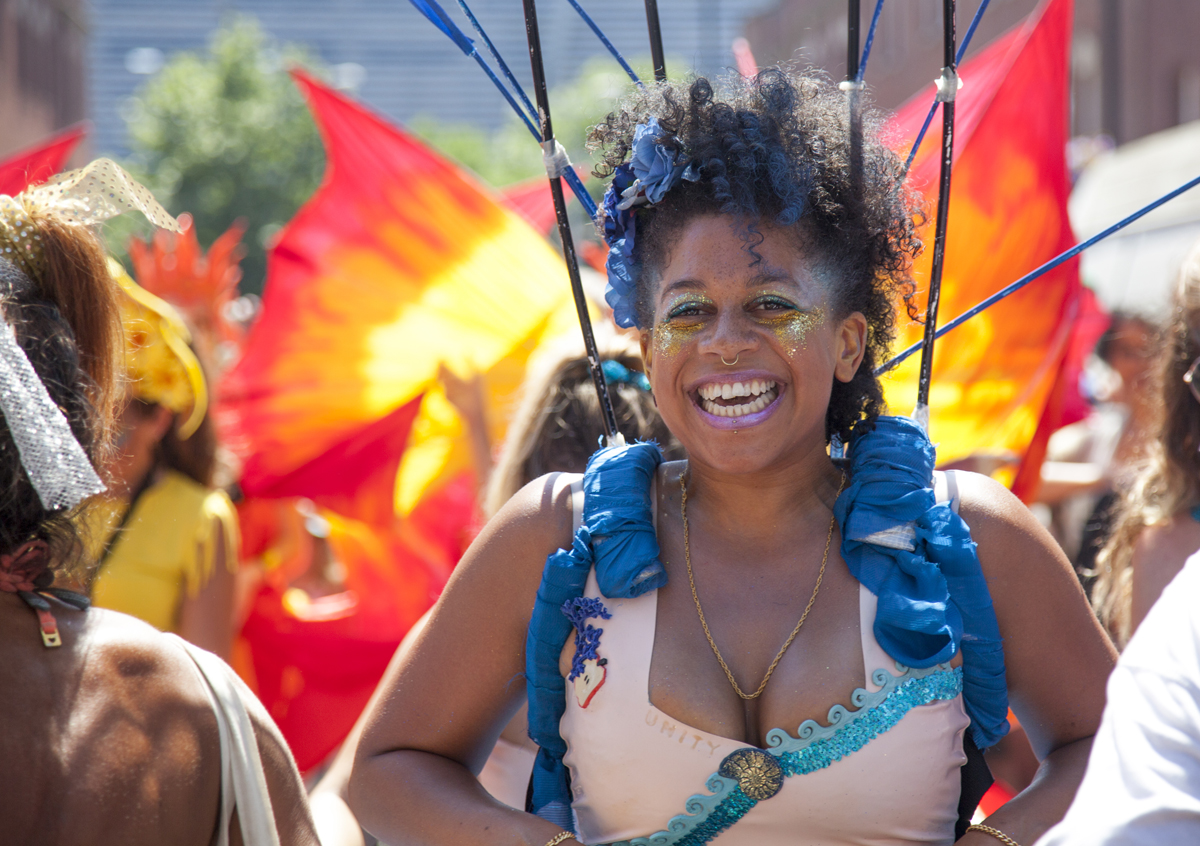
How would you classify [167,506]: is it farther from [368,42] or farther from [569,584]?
[368,42]

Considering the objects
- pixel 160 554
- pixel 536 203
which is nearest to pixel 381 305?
pixel 536 203

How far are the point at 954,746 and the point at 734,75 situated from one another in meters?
0.99

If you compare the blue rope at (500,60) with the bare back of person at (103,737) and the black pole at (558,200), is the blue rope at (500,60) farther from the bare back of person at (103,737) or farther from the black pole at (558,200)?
the bare back of person at (103,737)

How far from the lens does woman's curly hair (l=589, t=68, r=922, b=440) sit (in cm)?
163

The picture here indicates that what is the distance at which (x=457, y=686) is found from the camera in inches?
65.0

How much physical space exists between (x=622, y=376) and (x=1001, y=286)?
127 cm

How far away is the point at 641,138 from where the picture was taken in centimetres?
164

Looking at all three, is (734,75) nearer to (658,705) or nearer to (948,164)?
(948,164)

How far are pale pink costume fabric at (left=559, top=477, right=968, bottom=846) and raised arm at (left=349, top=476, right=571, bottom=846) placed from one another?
14 centimetres

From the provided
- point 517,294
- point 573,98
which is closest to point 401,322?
point 517,294

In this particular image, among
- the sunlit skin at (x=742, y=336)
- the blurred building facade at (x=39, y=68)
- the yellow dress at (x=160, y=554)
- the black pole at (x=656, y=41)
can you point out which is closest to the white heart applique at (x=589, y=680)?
the sunlit skin at (x=742, y=336)

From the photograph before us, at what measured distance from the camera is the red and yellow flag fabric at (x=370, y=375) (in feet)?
11.4

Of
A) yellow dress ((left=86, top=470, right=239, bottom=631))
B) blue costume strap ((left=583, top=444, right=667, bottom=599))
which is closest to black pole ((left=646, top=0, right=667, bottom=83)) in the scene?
blue costume strap ((left=583, top=444, right=667, bottom=599))

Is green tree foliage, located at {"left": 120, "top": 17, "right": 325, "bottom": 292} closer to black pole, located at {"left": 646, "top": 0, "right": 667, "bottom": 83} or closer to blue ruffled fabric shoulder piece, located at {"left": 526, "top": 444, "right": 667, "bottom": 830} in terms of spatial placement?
black pole, located at {"left": 646, "top": 0, "right": 667, "bottom": 83}
